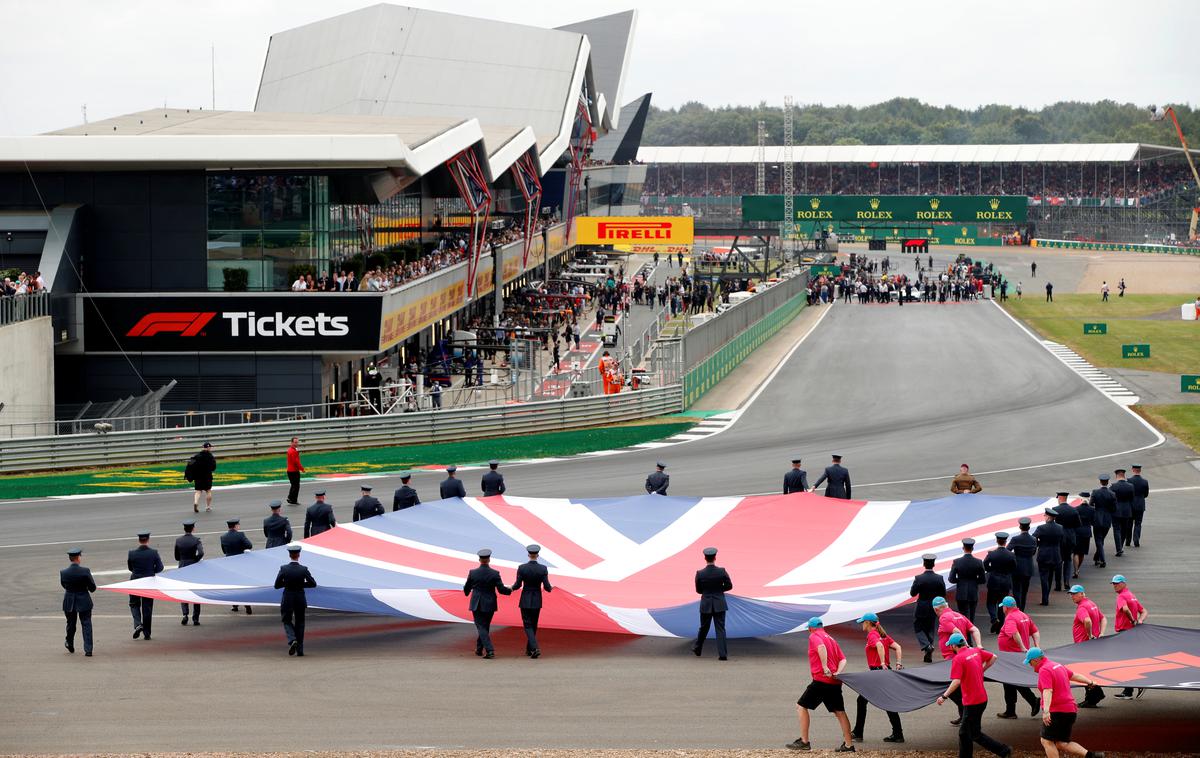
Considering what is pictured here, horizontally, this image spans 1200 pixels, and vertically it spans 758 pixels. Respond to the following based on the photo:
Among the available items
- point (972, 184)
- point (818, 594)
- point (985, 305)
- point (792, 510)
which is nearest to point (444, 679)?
point (818, 594)

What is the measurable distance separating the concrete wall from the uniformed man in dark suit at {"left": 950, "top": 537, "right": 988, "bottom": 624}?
22340 millimetres

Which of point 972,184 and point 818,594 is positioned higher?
point 972,184

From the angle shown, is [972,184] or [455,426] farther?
[972,184]

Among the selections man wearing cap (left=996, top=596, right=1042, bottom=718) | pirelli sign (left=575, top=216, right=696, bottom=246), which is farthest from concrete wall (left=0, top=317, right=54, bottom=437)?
pirelli sign (left=575, top=216, right=696, bottom=246)

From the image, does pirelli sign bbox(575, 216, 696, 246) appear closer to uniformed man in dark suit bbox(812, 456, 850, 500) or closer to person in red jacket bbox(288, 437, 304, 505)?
person in red jacket bbox(288, 437, 304, 505)

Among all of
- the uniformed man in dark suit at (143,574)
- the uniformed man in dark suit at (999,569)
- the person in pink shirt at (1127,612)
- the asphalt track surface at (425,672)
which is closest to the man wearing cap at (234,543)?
the asphalt track surface at (425,672)

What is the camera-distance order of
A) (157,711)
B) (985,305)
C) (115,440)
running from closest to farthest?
(157,711) → (115,440) → (985,305)

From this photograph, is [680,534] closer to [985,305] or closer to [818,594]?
[818,594]

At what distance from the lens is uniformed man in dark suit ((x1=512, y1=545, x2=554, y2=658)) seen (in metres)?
16.6

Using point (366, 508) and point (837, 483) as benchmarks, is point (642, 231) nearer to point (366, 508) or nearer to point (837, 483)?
point (837, 483)

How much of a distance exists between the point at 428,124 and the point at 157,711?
3591cm

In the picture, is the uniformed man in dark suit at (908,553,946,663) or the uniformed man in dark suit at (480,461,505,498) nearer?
the uniformed man in dark suit at (908,553,946,663)

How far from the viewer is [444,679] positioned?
51.1 ft

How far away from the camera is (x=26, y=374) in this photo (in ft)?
112
